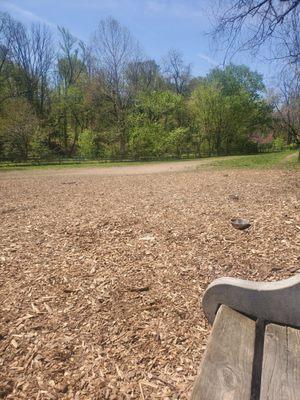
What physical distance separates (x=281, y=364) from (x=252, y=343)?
0.17 metres

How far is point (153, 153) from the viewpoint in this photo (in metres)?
32.8

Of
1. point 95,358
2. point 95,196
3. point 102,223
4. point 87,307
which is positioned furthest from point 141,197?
point 95,358

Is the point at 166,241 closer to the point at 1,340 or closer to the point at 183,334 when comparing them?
the point at 183,334

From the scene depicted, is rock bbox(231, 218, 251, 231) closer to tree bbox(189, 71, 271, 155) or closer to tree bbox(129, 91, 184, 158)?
tree bbox(129, 91, 184, 158)

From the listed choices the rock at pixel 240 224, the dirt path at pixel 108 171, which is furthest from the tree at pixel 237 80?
the rock at pixel 240 224

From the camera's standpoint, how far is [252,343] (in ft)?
5.19

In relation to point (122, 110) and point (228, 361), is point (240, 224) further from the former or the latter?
point (122, 110)

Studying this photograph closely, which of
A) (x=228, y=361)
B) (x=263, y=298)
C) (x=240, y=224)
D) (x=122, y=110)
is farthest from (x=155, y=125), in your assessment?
(x=228, y=361)

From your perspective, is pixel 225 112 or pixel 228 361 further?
pixel 225 112

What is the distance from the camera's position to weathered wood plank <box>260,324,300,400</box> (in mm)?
1305

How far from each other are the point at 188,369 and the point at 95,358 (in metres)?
0.59

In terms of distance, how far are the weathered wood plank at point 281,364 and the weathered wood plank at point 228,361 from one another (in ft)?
0.22

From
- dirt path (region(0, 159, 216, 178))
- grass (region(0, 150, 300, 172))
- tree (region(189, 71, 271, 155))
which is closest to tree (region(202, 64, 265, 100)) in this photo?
tree (region(189, 71, 271, 155))

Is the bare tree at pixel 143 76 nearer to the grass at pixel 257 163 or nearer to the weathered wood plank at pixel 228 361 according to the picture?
the grass at pixel 257 163
